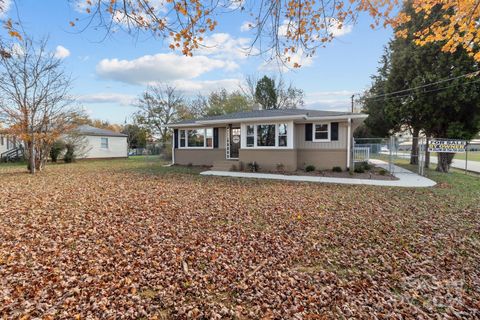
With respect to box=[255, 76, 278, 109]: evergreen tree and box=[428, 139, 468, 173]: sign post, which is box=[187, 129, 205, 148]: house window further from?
box=[255, 76, 278, 109]: evergreen tree

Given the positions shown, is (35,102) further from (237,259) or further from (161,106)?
(161,106)

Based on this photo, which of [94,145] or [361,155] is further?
[94,145]

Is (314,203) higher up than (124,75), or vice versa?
(124,75)

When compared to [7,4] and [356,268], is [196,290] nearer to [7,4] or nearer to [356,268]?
[356,268]

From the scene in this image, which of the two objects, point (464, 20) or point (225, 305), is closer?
point (225, 305)

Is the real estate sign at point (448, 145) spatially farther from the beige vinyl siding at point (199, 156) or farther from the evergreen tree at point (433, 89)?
the beige vinyl siding at point (199, 156)

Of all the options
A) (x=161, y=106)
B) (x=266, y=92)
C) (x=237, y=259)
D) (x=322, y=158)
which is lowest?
(x=237, y=259)

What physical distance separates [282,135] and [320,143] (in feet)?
6.94

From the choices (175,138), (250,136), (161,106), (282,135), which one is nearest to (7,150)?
(161,106)

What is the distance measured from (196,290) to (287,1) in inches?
165

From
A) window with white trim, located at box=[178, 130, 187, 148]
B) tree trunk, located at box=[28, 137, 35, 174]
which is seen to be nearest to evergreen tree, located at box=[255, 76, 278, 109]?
window with white trim, located at box=[178, 130, 187, 148]

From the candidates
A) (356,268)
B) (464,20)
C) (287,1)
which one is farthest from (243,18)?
(356,268)

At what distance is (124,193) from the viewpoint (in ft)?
26.5

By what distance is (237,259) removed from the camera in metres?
3.73
